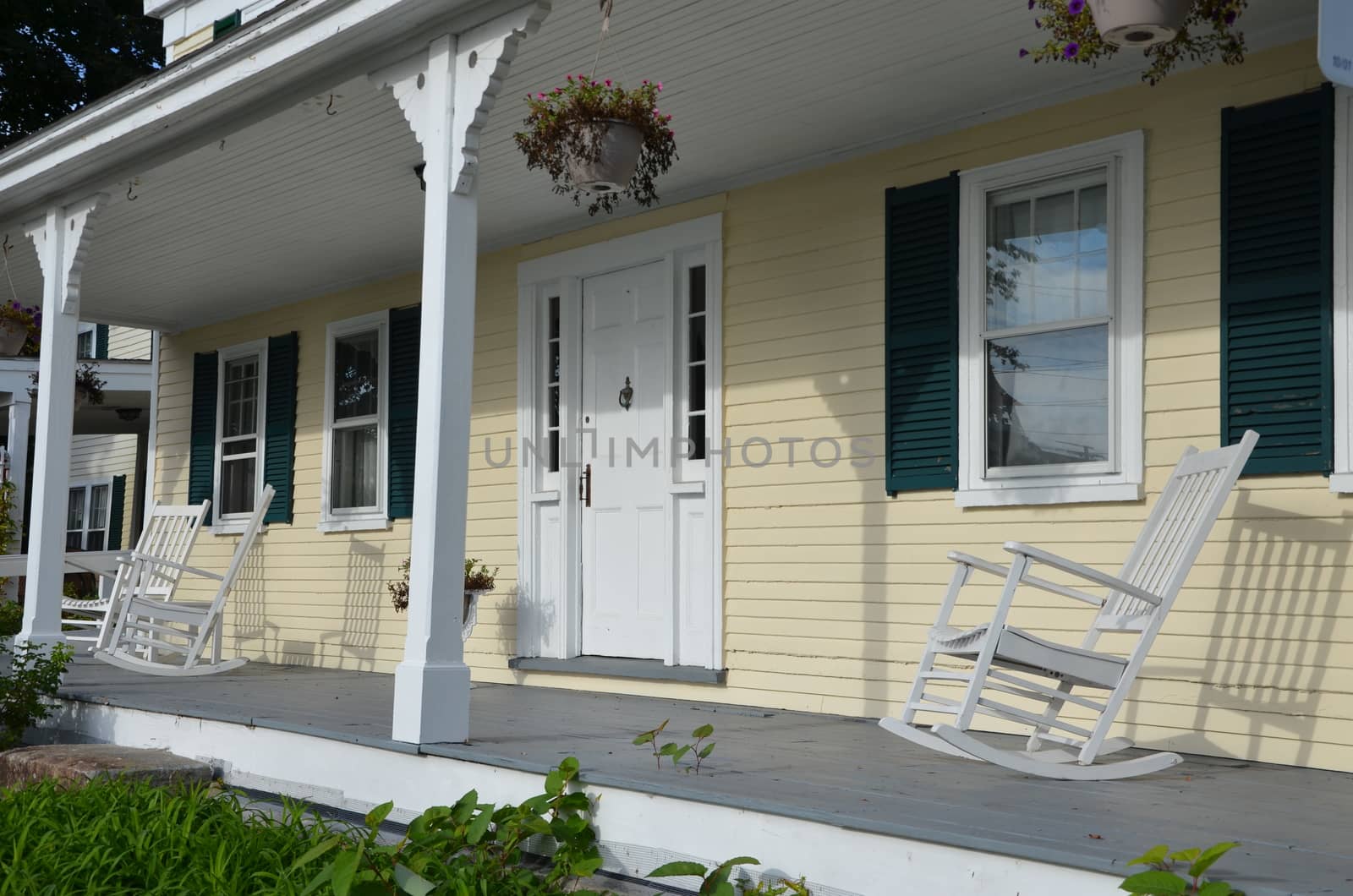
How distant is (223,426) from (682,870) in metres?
6.98

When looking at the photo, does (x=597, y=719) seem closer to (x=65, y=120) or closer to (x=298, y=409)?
(x=65, y=120)

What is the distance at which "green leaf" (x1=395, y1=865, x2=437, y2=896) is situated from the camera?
289cm

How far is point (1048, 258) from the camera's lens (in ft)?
16.0

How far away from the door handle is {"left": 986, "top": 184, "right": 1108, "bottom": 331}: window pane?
7.63 feet

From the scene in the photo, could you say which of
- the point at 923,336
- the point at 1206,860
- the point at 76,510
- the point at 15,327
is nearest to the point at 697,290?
the point at 923,336

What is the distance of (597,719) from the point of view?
5.02 metres

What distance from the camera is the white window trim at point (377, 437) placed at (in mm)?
7793

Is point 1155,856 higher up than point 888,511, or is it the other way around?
point 888,511

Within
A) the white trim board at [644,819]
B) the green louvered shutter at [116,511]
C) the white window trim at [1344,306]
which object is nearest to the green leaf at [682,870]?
the white trim board at [644,819]

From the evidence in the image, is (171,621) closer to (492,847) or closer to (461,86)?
(461,86)

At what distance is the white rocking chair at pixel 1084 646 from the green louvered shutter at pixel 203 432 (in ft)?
21.3

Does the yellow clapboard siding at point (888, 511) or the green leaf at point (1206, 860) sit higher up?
the yellow clapboard siding at point (888, 511)

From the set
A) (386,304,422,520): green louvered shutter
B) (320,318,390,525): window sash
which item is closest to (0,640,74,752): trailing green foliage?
(386,304,422,520): green louvered shutter

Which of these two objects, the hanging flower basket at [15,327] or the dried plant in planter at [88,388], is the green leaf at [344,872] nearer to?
the hanging flower basket at [15,327]
